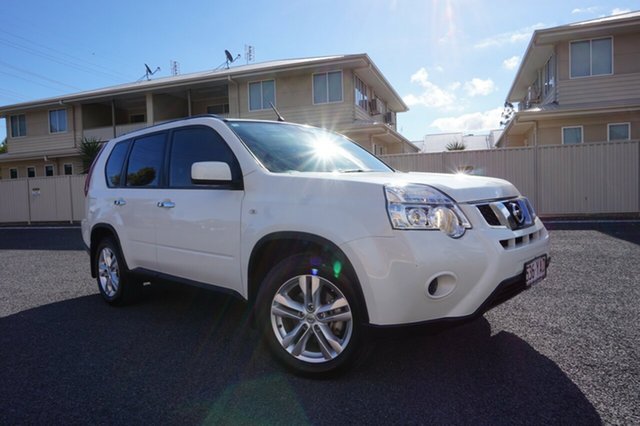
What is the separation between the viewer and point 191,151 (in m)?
3.80

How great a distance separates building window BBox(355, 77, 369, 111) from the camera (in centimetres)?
1900

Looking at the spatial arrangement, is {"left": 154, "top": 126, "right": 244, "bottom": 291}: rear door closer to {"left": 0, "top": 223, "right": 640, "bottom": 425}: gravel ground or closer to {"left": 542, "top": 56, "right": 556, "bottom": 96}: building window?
{"left": 0, "top": 223, "right": 640, "bottom": 425}: gravel ground

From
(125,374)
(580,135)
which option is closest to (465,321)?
(125,374)

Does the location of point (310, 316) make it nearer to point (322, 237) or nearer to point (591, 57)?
point (322, 237)

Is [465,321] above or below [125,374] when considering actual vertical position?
above

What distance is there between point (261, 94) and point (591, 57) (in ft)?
41.8

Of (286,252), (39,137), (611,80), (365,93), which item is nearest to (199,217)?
(286,252)

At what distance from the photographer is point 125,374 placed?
2.99 metres

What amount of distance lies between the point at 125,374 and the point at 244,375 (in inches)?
31.9

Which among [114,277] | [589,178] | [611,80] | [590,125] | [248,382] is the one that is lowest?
[248,382]

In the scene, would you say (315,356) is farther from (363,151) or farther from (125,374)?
(363,151)

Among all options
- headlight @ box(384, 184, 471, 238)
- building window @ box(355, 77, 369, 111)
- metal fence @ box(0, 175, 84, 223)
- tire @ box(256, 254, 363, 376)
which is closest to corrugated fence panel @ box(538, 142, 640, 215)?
building window @ box(355, 77, 369, 111)

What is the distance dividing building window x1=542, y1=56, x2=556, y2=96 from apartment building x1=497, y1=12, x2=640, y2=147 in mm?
613

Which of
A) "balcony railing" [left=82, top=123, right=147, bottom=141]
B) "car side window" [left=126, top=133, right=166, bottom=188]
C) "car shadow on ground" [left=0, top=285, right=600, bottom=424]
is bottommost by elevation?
"car shadow on ground" [left=0, top=285, right=600, bottom=424]
